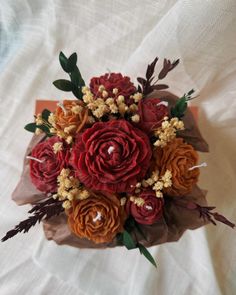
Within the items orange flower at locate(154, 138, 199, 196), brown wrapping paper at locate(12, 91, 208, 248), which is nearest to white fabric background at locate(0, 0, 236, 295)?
brown wrapping paper at locate(12, 91, 208, 248)

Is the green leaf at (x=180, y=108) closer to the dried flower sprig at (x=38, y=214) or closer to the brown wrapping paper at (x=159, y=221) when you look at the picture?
the brown wrapping paper at (x=159, y=221)

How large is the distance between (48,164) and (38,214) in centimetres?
8

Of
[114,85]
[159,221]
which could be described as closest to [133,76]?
→ [114,85]

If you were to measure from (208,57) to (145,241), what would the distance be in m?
0.40

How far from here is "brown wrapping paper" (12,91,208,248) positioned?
0.66 m

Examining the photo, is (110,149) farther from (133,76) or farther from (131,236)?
(133,76)

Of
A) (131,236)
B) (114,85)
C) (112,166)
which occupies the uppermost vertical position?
(114,85)

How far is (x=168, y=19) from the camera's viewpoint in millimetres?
796

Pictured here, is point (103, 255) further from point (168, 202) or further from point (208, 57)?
point (208, 57)

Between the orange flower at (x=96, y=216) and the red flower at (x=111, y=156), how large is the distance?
4 cm

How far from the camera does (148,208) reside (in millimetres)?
586

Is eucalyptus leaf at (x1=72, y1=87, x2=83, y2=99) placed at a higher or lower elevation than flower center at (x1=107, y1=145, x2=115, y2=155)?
higher

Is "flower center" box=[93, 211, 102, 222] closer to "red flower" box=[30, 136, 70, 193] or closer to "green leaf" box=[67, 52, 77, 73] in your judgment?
"red flower" box=[30, 136, 70, 193]

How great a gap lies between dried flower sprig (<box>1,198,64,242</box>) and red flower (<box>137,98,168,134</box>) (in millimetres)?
179
